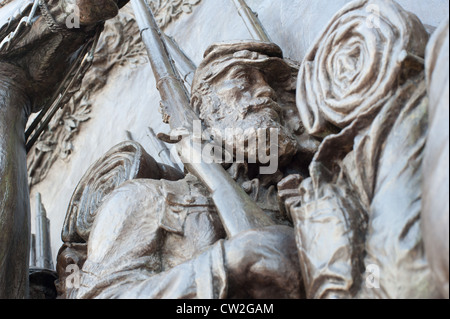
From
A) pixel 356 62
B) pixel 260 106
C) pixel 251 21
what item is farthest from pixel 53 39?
pixel 356 62

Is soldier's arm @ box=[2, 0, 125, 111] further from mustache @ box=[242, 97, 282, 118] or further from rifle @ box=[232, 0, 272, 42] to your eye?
mustache @ box=[242, 97, 282, 118]

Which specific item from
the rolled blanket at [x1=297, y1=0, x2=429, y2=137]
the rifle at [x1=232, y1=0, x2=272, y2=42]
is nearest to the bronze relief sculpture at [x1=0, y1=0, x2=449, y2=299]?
the rolled blanket at [x1=297, y1=0, x2=429, y2=137]

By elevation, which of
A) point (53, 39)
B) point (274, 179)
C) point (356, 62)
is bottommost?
point (274, 179)

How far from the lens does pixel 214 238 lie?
2.06 m

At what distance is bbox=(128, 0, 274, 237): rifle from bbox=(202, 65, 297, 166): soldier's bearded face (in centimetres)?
9

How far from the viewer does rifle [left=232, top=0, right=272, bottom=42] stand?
9.55 feet

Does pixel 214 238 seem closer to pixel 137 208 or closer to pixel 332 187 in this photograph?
pixel 137 208

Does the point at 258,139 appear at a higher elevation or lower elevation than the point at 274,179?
higher

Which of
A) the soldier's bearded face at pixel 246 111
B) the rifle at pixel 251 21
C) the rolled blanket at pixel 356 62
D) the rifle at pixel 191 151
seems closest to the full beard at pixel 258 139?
the soldier's bearded face at pixel 246 111

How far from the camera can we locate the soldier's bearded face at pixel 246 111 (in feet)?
7.30

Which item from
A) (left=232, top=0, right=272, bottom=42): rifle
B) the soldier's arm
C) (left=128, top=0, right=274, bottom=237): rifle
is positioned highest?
the soldier's arm

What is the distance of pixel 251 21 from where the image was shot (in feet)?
9.87

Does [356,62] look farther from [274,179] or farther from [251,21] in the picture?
[251,21]

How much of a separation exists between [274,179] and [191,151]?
0.87 ft
